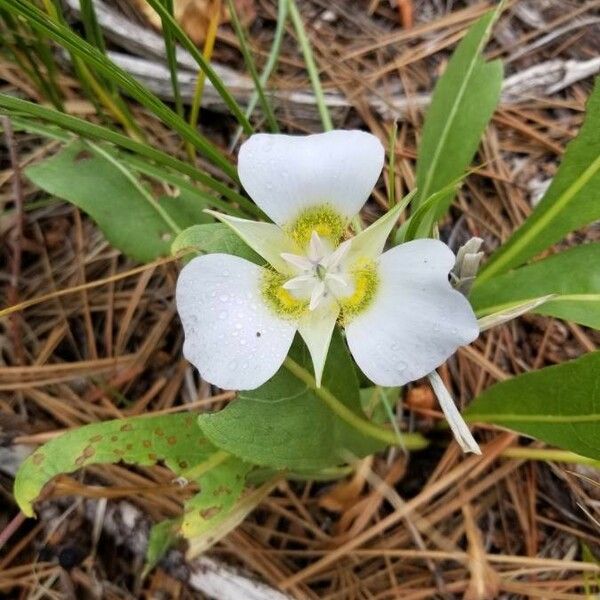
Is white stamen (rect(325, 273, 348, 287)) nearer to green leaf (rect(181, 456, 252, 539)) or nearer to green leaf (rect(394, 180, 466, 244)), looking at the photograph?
green leaf (rect(394, 180, 466, 244))

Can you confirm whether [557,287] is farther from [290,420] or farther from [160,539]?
[160,539]

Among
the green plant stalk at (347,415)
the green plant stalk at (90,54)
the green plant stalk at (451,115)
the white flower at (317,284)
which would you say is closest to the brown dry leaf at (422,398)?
the green plant stalk at (347,415)

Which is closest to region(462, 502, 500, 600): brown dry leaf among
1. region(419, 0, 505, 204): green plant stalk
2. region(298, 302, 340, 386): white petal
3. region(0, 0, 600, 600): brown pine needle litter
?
region(0, 0, 600, 600): brown pine needle litter

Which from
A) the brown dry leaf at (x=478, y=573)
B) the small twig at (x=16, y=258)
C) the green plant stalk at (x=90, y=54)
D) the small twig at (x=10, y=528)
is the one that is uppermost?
the green plant stalk at (x=90, y=54)

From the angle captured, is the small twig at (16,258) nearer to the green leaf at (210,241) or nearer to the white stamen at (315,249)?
the green leaf at (210,241)

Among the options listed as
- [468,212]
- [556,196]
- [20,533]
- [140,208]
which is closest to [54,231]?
[140,208]

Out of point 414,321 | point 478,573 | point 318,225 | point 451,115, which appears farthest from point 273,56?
point 478,573

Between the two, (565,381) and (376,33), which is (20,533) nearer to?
(565,381)
